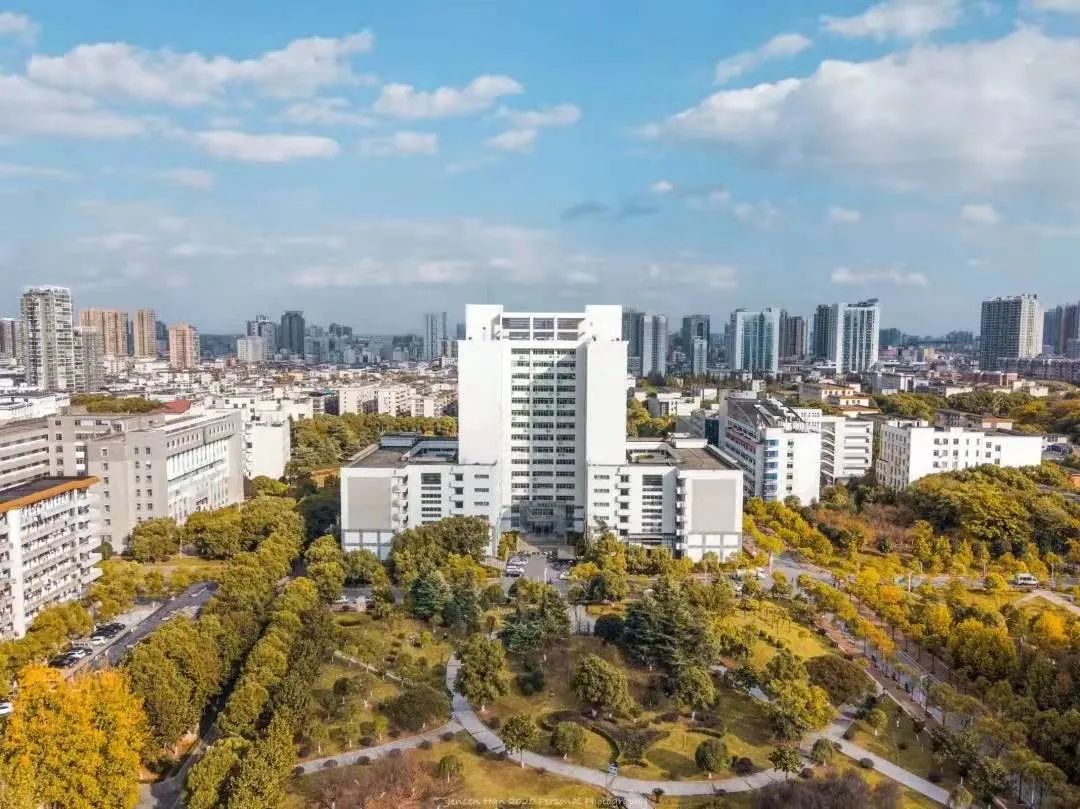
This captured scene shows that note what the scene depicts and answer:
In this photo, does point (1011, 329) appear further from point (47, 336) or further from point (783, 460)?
point (47, 336)

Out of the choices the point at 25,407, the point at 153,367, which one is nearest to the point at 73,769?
the point at 25,407

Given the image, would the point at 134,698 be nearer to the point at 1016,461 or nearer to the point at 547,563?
the point at 547,563

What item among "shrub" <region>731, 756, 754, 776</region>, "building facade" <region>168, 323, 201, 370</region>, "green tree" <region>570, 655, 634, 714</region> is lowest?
"shrub" <region>731, 756, 754, 776</region>

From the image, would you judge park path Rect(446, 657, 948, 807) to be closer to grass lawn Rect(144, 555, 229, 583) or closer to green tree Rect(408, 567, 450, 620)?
green tree Rect(408, 567, 450, 620)

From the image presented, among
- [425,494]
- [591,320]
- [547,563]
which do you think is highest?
[591,320]

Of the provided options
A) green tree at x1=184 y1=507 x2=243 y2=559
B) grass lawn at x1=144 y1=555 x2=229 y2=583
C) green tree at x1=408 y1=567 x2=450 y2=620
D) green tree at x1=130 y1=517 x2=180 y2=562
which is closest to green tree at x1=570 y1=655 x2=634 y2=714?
green tree at x1=408 y1=567 x2=450 y2=620
